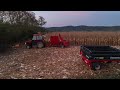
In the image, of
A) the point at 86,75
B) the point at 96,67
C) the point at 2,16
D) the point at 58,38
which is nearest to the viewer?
the point at 86,75

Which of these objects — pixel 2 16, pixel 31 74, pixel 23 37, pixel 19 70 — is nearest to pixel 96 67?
pixel 31 74

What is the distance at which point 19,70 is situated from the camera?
642 cm

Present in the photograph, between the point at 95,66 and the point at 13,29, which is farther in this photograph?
the point at 13,29

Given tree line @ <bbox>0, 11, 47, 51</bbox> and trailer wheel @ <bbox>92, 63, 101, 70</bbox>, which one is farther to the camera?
tree line @ <bbox>0, 11, 47, 51</bbox>

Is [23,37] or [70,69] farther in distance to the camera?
[23,37]

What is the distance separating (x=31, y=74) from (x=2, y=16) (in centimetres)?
951

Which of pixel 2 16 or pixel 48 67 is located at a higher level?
pixel 2 16

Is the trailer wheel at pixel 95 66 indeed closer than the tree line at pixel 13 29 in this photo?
Yes
